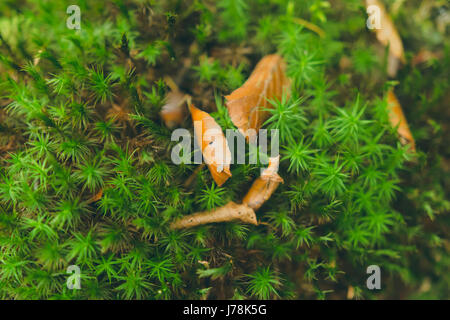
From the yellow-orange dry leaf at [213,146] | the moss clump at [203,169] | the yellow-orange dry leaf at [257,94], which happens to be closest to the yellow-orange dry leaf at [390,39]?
the moss clump at [203,169]

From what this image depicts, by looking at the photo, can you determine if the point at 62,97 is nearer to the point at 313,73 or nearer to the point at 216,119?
the point at 216,119

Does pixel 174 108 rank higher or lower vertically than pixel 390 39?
lower

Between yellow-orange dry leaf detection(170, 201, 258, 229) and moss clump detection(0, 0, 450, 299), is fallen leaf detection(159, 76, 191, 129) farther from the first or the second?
yellow-orange dry leaf detection(170, 201, 258, 229)

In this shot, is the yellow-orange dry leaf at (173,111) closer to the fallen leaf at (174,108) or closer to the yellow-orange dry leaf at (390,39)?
the fallen leaf at (174,108)

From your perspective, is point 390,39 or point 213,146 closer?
point 213,146

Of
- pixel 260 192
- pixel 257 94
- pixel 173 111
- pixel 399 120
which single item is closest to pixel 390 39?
pixel 399 120

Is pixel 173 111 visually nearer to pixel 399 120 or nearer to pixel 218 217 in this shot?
pixel 218 217
